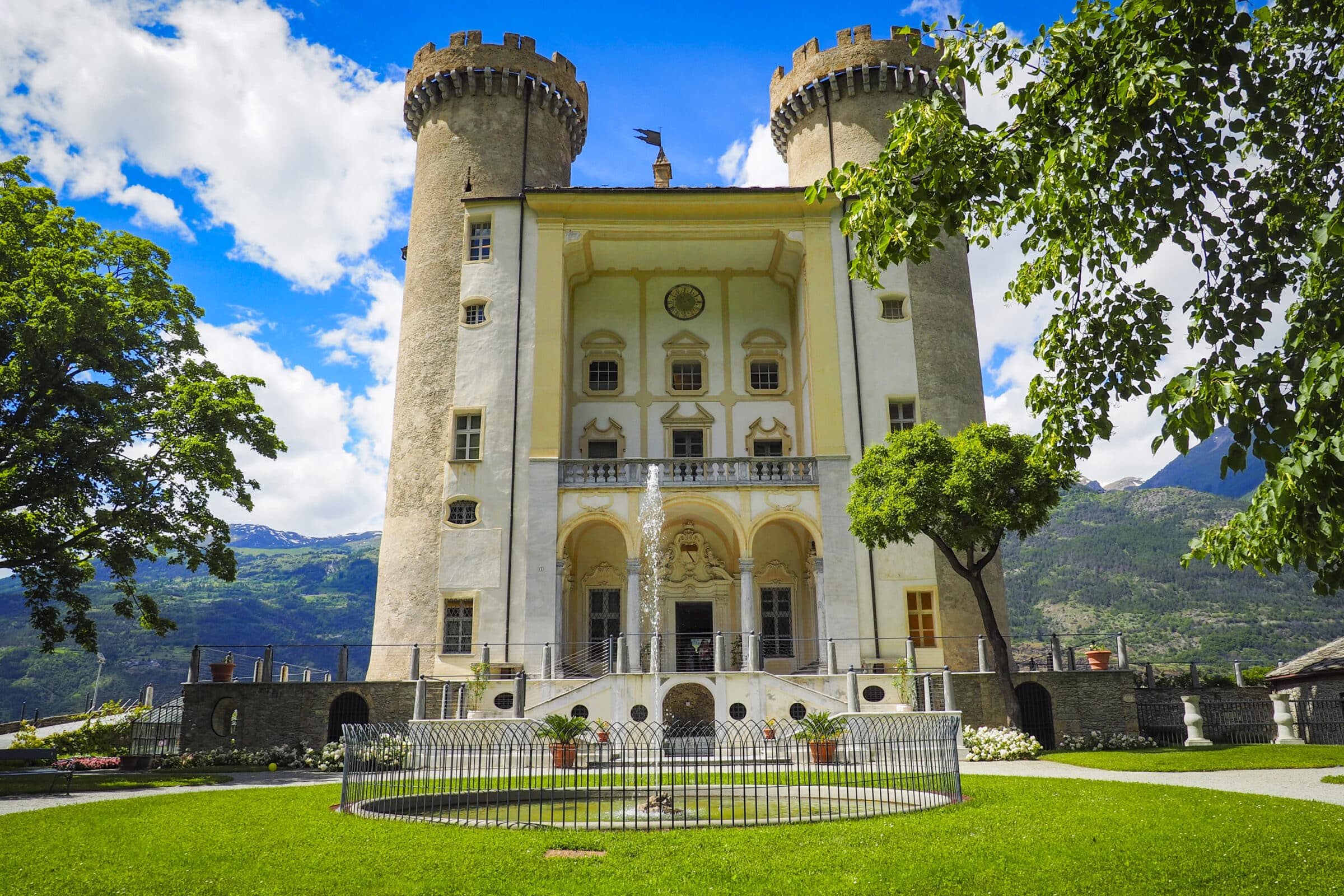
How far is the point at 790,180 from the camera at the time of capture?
3778 cm

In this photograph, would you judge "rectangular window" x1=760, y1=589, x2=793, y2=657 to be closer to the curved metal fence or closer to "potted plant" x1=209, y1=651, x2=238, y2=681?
the curved metal fence

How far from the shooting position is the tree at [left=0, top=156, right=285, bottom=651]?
2241 cm

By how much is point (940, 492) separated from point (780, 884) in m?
16.6

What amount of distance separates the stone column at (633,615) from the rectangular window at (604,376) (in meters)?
7.53

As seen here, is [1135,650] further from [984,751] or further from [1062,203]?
[1062,203]

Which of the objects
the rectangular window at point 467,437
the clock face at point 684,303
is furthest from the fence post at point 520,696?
the clock face at point 684,303

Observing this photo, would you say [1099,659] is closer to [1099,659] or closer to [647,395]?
[1099,659]

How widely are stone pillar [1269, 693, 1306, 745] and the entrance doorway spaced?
15.7 meters

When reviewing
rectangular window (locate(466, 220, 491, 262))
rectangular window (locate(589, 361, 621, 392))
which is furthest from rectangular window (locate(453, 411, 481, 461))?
rectangular window (locate(466, 220, 491, 262))

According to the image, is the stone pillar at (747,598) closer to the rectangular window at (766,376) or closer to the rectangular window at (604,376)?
the rectangular window at (766,376)

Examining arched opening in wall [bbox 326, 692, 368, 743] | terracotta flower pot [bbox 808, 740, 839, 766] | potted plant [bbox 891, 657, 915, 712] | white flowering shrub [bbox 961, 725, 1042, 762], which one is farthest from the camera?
arched opening in wall [bbox 326, 692, 368, 743]

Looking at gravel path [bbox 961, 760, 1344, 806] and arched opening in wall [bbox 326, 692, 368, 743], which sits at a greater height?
arched opening in wall [bbox 326, 692, 368, 743]

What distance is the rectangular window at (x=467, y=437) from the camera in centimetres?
3100

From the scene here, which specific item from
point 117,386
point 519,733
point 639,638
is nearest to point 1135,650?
point 639,638
